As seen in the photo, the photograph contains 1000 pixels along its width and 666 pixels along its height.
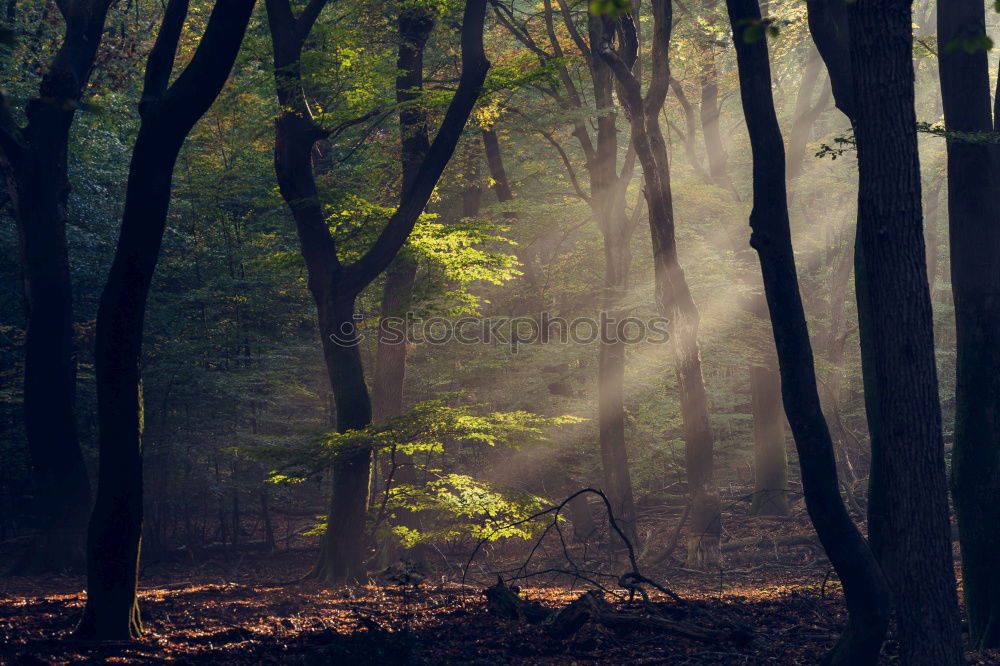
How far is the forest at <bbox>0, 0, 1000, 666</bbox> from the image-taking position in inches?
238

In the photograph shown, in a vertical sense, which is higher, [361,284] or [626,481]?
[361,284]

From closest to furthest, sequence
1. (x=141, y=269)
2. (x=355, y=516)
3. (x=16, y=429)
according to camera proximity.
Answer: (x=141, y=269) < (x=355, y=516) < (x=16, y=429)

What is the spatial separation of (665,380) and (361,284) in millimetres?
9555

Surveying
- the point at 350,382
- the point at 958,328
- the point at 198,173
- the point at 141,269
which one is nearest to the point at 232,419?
the point at 198,173

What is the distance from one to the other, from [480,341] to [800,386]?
1246 centimetres

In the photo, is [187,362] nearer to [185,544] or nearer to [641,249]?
[185,544]

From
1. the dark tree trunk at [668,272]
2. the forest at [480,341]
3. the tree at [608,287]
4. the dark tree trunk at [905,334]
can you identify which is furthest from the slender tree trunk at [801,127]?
the dark tree trunk at [905,334]

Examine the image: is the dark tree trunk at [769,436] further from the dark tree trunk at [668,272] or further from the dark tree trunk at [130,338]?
the dark tree trunk at [130,338]

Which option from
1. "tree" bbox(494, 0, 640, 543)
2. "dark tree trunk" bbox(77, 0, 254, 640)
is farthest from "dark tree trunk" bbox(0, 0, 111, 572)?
"tree" bbox(494, 0, 640, 543)

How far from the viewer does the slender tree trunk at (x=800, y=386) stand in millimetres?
5918

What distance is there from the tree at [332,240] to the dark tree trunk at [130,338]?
14.1 ft

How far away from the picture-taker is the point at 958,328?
7.75 meters

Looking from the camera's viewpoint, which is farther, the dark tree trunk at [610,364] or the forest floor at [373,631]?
the dark tree trunk at [610,364]

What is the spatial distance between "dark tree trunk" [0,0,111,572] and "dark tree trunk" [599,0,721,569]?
8.74m
